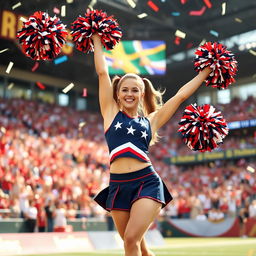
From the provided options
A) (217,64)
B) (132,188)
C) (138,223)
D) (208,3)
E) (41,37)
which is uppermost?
(208,3)

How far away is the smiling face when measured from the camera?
11.5 feet

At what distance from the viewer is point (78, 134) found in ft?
69.1

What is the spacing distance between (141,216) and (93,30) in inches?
60.3

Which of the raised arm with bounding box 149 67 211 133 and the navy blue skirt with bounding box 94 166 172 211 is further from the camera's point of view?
the raised arm with bounding box 149 67 211 133

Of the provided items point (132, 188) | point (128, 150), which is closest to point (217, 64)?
point (128, 150)

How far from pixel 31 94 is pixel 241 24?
40.2 ft

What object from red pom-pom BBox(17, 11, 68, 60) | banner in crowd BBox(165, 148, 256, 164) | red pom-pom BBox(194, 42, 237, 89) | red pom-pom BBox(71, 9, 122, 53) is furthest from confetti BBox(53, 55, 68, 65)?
red pom-pom BBox(194, 42, 237, 89)

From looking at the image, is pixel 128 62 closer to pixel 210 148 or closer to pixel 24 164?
pixel 24 164

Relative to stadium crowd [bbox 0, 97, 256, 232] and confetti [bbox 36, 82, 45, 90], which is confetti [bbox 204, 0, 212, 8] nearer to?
stadium crowd [bbox 0, 97, 256, 232]

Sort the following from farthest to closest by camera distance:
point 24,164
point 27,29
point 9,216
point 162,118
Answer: point 24,164 → point 9,216 → point 27,29 → point 162,118

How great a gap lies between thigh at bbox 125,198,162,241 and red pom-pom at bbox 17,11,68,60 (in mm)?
1477

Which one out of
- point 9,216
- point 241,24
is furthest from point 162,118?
point 241,24

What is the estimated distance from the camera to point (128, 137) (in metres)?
3.40

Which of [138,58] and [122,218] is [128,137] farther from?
[138,58]
